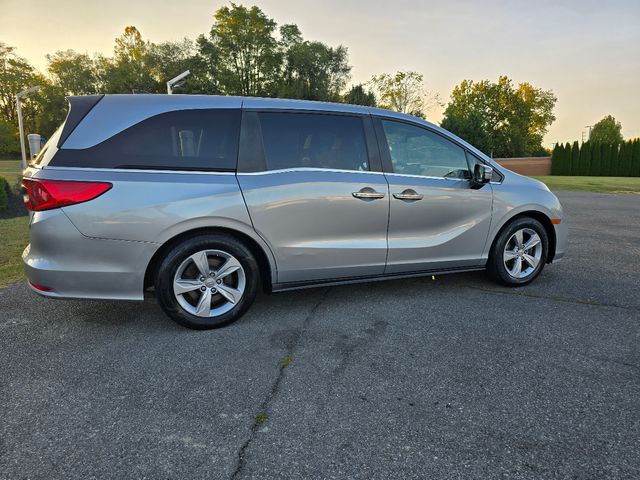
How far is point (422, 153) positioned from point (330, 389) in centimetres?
247

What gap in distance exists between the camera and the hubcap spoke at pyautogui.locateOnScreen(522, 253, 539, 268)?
14.7 ft

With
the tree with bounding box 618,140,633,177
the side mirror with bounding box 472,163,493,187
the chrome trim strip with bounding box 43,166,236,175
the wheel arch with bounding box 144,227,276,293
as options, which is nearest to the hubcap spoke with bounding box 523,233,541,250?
the side mirror with bounding box 472,163,493,187

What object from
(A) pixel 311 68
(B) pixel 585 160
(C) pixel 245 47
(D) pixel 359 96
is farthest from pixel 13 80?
(B) pixel 585 160

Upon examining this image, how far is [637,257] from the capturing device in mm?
5898

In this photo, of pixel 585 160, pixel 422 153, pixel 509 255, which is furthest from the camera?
pixel 585 160

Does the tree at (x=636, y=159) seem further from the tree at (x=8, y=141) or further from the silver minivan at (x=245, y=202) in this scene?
the tree at (x=8, y=141)

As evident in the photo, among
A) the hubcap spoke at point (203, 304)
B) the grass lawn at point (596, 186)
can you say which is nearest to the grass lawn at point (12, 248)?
the hubcap spoke at point (203, 304)

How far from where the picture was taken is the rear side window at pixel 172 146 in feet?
9.91

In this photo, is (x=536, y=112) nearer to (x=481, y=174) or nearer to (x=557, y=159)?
(x=557, y=159)

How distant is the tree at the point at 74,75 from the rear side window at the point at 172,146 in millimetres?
60324

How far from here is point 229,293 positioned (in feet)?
11.3

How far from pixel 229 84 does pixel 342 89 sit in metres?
14.3

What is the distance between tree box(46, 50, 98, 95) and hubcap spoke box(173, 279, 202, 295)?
6071 cm

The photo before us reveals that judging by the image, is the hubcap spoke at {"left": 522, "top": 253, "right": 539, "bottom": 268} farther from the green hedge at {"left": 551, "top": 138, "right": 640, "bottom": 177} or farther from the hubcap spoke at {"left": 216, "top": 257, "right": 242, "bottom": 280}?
the green hedge at {"left": 551, "top": 138, "right": 640, "bottom": 177}
